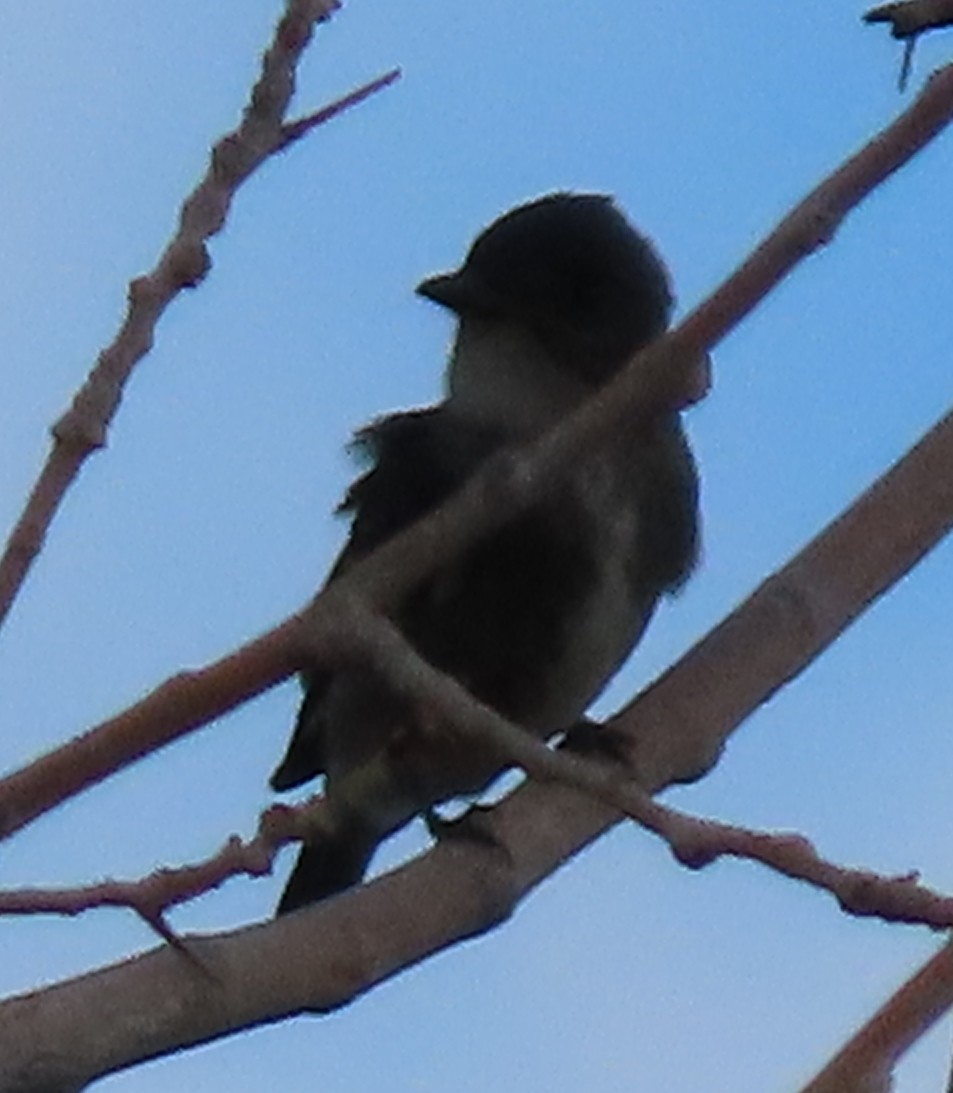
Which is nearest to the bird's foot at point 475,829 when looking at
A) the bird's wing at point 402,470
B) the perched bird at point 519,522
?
the perched bird at point 519,522

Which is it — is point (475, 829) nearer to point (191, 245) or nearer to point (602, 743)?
point (602, 743)

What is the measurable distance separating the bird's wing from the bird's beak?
0.95 feet

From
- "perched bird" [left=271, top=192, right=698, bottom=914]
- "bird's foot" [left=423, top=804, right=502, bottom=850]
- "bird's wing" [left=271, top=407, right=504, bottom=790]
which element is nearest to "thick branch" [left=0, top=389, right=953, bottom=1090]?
"bird's foot" [left=423, top=804, right=502, bottom=850]

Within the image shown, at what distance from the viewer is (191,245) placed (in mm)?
1290

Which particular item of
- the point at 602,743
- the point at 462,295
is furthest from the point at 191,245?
the point at 462,295

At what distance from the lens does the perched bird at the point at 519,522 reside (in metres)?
3.04

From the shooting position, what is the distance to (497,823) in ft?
5.95

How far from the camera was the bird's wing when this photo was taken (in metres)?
3.20

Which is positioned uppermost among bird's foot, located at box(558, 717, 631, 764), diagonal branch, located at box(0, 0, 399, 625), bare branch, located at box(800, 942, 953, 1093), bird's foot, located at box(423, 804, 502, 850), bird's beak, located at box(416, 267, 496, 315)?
bird's beak, located at box(416, 267, 496, 315)

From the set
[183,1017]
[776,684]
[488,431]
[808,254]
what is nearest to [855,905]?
[808,254]

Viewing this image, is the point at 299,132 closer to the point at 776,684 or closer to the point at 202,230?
the point at 202,230

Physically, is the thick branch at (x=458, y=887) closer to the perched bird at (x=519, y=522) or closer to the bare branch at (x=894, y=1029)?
the bare branch at (x=894, y=1029)

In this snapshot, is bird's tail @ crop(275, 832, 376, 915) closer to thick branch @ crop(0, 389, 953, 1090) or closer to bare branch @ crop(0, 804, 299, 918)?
thick branch @ crop(0, 389, 953, 1090)

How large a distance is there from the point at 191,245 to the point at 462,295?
2.35 metres
